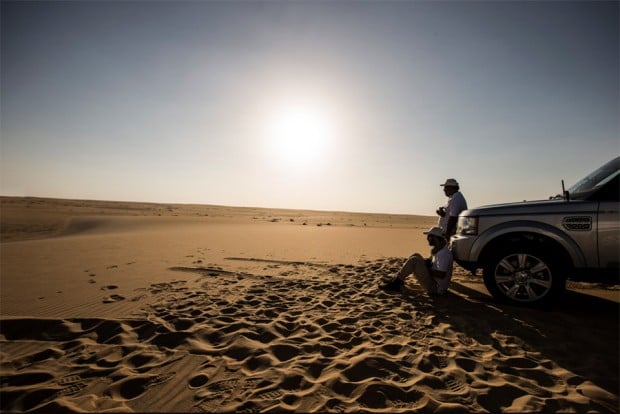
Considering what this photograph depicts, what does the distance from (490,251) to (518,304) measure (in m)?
0.91

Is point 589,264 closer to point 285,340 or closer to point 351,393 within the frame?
point 351,393

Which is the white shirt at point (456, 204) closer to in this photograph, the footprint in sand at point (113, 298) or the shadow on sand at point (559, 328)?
the shadow on sand at point (559, 328)

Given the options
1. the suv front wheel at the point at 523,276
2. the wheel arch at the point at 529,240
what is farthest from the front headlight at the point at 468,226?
the suv front wheel at the point at 523,276

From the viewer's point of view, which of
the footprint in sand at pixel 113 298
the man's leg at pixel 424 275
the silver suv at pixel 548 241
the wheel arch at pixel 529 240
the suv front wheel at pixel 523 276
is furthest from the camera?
the man's leg at pixel 424 275

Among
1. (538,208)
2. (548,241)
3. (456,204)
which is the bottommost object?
(548,241)

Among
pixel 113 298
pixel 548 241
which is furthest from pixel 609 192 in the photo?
pixel 113 298

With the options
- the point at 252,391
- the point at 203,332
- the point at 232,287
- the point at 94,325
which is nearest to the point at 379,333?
the point at 252,391

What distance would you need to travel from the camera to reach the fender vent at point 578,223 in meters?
4.37

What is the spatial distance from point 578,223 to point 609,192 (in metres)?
0.63

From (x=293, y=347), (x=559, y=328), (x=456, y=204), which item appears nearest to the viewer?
(x=293, y=347)

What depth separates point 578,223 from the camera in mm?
4434

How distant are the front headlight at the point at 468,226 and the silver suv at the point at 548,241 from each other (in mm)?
18

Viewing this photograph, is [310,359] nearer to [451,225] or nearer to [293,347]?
[293,347]

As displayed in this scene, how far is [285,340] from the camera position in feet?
12.7
